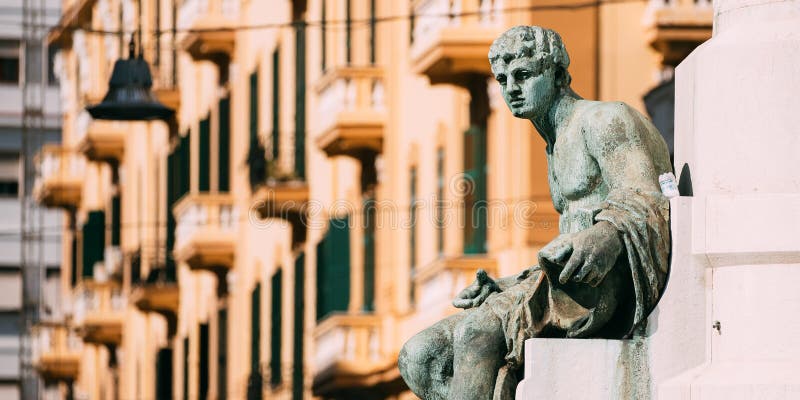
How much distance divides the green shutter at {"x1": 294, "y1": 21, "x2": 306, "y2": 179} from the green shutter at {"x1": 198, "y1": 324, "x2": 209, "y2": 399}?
8.63 meters

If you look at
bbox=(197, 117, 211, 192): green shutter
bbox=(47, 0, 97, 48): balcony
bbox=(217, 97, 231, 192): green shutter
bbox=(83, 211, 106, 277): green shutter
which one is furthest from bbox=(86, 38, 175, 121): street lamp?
bbox=(47, 0, 97, 48): balcony

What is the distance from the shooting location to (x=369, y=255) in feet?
131

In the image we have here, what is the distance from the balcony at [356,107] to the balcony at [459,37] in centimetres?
507

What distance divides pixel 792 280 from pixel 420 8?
23983 millimetres

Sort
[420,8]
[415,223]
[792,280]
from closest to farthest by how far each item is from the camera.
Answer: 1. [792,280]
2. [420,8]
3. [415,223]

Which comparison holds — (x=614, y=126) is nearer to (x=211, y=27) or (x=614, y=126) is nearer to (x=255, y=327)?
(x=255, y=327)

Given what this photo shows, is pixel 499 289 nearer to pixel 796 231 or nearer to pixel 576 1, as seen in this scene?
pixel 796 231

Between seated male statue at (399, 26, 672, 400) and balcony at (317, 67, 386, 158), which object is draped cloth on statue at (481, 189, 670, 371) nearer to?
seated male statue at (399, 26, 672, 400)

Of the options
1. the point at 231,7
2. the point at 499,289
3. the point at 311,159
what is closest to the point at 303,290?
the point at 311,159

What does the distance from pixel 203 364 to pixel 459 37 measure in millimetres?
20430

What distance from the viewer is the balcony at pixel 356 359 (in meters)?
37.7

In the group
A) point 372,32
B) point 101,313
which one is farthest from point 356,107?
point 101,313

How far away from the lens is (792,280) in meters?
10.2

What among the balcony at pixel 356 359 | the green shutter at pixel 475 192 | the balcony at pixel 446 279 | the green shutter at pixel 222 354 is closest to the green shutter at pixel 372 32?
the balcony at pixel 356 359
